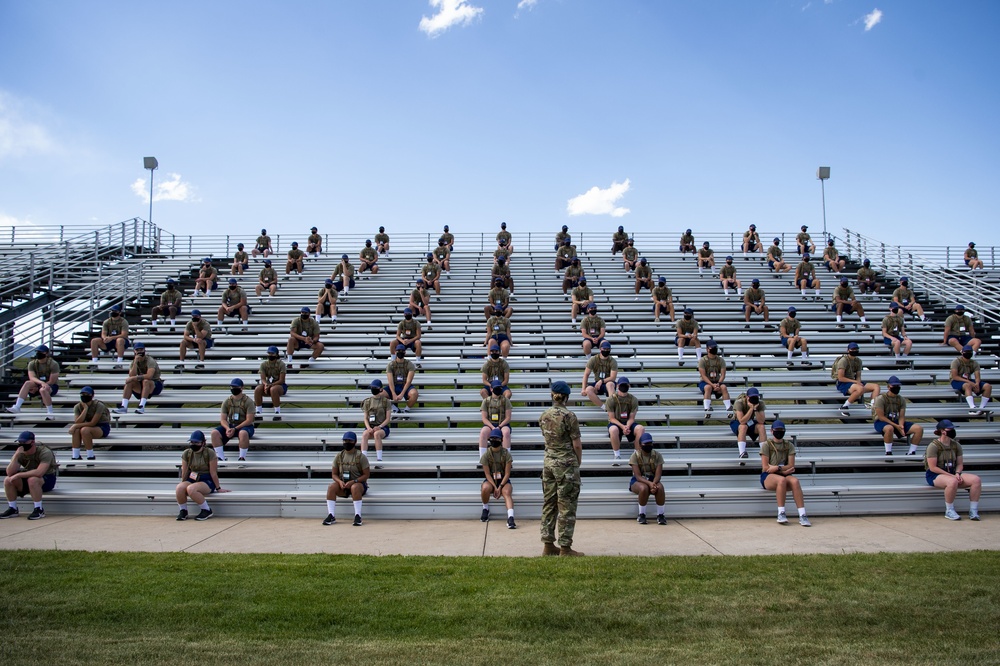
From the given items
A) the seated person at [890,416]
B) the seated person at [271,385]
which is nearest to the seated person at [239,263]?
the seated person at [271,385]

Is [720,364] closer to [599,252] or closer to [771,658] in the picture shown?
[771,658]

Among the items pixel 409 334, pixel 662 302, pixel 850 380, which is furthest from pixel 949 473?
pixel 409 334

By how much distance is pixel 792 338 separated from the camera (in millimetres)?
13977

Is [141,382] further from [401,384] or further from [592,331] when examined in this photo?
[592,331]

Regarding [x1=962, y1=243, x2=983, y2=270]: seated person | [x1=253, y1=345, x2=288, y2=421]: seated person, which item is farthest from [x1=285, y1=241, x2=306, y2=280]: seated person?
[x1=962, y1=243, x2=983, y2=270]: seated person

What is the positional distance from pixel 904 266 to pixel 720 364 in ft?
35.1

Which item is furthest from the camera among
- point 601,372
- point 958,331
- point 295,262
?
point 295,262

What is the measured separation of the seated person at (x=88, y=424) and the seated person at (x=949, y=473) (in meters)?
12.2

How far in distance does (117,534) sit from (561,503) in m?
5.23

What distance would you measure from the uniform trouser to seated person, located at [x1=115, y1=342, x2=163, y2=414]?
8.39 m

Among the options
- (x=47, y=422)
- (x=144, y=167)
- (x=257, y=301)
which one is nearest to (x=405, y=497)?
(x=47, y=422)

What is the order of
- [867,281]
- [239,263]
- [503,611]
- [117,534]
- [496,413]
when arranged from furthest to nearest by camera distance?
[239,263] < [867,281] < [496,413] < [117,534] < [503,611]

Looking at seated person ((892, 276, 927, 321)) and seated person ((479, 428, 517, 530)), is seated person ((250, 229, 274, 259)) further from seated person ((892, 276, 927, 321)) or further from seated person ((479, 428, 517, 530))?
seated person ((892, 276, 927, 321))

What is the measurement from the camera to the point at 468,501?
905cm
